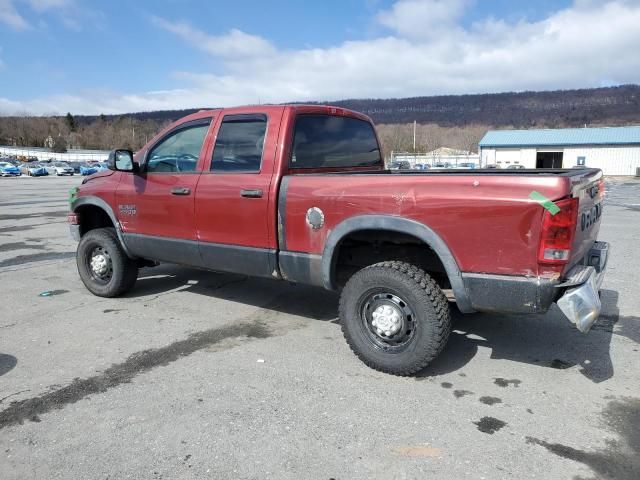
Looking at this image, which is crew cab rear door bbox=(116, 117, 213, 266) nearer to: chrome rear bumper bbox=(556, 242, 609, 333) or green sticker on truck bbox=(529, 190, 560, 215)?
green sticker on truck bbox=(529, 190, 560, 215)

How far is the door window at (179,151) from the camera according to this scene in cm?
476

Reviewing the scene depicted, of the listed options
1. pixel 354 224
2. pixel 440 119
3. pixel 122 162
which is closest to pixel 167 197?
pixel 122 162

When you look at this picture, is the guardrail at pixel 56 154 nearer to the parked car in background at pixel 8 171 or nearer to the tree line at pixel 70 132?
the tree line at pixel 70 132

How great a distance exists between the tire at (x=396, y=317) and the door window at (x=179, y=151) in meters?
2.14

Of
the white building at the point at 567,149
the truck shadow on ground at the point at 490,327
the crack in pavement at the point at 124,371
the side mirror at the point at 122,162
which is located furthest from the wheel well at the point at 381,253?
the white building at the point at 567,149

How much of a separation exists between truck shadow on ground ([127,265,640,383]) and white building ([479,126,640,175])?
54049 millimetres

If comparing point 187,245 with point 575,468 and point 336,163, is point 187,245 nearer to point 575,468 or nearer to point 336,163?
point 336,163

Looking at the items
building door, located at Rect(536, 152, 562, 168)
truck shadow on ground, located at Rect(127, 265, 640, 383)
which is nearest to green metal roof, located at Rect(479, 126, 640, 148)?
building door, located at Rect(536, 152, 562, 168)

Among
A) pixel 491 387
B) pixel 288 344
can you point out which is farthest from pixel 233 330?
pixel 491 387

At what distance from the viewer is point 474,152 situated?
10819 cm

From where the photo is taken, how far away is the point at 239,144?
14.6ft

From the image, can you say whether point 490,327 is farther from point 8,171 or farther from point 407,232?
point 8,171

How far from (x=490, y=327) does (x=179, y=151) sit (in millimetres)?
3498

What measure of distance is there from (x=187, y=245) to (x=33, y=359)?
159cm
